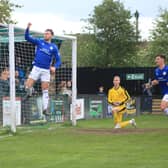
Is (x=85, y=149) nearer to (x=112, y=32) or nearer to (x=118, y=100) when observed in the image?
(x=118, y=100)

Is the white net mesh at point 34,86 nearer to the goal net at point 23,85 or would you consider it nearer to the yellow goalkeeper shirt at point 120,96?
the goal net at point 23,85

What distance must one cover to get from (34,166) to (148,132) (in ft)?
17.4

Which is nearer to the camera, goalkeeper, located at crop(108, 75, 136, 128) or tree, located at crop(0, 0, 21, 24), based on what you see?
goalkeeper, located at crop(108, 75, 136, 128)

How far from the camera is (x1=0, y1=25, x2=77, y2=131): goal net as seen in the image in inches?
648

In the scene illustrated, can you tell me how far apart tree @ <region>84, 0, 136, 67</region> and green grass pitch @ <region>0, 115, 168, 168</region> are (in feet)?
71.2

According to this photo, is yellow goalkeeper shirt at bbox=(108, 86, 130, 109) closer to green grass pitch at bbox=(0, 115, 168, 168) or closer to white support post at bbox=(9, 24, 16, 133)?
green grass pitch at bbox=(0, 115, 168, 168)

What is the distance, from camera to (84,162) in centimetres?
899

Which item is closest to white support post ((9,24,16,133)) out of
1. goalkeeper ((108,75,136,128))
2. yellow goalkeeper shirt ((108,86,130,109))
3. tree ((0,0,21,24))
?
goalkeeper ((108,75,136,128))

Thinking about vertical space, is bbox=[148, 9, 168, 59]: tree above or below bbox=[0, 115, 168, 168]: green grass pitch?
above

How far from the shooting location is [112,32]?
35.6 metres

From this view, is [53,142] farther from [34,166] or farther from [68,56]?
[68,56]

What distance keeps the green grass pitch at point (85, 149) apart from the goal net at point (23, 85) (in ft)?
6.53

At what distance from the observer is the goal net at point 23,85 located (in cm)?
1645

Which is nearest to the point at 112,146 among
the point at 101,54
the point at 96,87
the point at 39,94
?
the point at 39,94
